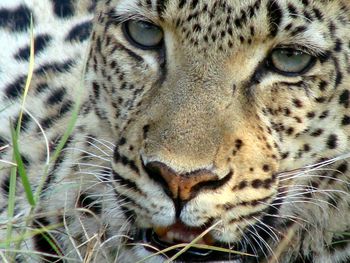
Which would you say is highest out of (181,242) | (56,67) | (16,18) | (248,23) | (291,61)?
(248,23)

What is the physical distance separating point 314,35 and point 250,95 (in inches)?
11.5

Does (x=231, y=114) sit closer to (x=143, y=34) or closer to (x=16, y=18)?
(x=143, y=34)

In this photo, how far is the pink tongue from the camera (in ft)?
14.4

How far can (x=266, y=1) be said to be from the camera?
444 centimetres

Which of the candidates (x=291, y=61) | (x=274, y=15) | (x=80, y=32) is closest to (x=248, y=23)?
(x=274, y=15)

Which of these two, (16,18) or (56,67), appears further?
(16,18)

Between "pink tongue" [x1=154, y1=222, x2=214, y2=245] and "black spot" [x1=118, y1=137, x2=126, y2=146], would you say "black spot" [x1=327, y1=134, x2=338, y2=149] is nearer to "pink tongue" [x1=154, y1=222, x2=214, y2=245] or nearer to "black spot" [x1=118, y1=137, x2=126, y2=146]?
"pink tongue" [x1=154, y1=222, x2=214, y2=245]

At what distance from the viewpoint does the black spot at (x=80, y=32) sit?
6.01m

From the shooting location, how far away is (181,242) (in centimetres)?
445

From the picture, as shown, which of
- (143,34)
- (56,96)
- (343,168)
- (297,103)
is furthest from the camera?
(56,96)

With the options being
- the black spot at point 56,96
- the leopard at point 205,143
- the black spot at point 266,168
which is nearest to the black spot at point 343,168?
the leopard at point 205,143

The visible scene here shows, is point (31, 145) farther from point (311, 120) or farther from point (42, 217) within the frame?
point (311, 120)

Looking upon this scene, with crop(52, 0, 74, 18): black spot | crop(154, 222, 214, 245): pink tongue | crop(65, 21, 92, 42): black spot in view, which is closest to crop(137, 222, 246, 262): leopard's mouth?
crop(154, 222, 214, 245): pink tongue

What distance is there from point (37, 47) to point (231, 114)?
6.11 ft
